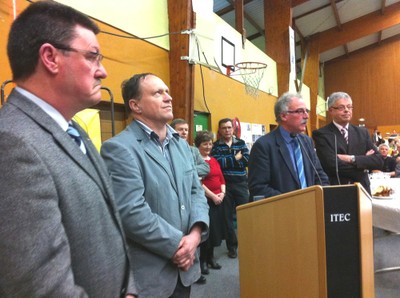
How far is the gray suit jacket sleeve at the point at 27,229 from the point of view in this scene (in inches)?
25.0

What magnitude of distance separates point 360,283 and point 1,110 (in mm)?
1470

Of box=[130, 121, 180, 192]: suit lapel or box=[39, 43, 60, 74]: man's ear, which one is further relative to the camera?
box=[130, 121, 180, 192]: suit lapel

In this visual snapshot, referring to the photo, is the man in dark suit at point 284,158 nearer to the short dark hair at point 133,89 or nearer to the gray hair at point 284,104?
the gray hair at point 284,104

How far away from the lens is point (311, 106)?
11.4 metres

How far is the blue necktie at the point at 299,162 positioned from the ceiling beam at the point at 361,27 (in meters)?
10.7

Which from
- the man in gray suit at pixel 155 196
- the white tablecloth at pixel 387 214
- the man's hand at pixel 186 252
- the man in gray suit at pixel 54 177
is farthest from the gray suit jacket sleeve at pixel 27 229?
the white tablecloth at pixel 387 214

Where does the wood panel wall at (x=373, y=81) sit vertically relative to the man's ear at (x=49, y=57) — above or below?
above

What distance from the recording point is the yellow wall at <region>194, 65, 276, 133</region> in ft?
15.4

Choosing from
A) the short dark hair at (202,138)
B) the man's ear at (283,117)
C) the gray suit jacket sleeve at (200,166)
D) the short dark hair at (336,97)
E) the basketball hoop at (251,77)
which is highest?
the basketball hoop at (251,77)

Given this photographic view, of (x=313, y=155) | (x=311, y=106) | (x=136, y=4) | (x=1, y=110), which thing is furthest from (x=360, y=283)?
(x=311, y=106)

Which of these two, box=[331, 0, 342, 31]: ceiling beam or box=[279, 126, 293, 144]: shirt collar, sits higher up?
box=[331, 0, 342, 31]: ceiling beam

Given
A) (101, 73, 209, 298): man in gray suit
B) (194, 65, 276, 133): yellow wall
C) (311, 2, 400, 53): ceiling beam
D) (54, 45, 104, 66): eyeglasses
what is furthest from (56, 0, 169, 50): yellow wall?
(311, 2, 400, 53): ceiling beam

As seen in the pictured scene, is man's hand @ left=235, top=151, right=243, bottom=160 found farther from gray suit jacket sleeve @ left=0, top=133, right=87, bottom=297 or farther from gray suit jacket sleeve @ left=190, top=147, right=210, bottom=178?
gray suit jacket sleeve @ left=0, top=133, right=87, bottom=297

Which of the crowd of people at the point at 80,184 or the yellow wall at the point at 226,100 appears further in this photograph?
the yellow wall at the point at 226,100
